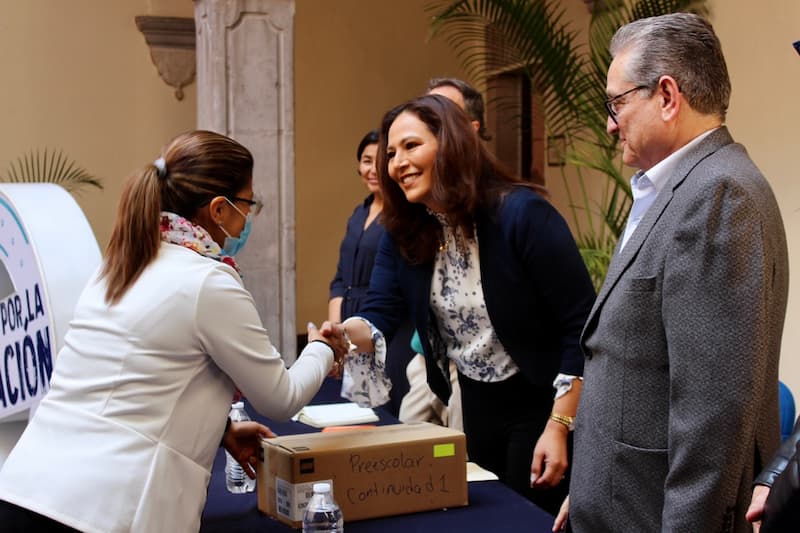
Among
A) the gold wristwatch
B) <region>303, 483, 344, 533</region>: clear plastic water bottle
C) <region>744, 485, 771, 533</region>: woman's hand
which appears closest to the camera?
<region>744, 485, 771, 533</region>: woman's hand

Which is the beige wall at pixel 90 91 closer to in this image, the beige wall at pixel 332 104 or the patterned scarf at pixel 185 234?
the beige wall at pixel 332 104

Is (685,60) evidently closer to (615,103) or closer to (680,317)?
(615,103)


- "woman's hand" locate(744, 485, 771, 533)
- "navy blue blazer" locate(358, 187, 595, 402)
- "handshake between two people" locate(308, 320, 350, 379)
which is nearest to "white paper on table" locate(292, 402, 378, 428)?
"handshake between two people" locate(308, 320, 350, 379)

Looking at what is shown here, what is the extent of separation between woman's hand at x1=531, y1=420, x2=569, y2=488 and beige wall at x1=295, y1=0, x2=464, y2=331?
19.9 feet

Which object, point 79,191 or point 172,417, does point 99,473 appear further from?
point 79,191

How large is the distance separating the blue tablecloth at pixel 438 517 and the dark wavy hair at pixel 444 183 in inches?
27.0

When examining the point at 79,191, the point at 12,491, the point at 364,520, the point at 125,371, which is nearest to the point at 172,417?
the point at 125,371

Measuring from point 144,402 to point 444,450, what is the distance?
720 mm

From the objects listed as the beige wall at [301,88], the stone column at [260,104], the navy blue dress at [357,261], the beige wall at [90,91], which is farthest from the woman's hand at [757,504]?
the beige wall at [90,91]

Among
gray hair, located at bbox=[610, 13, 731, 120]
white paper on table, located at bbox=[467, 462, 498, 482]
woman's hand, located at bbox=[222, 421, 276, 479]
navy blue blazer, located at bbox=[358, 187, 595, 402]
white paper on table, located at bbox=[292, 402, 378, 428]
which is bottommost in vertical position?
white paper on table, located at bbox=[292, 402, 378, 428]

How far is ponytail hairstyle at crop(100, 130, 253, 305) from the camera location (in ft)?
6.84

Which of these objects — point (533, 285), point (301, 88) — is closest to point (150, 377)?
point (533, 285)

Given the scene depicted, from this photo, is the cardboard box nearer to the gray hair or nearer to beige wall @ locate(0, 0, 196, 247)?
the gray hair

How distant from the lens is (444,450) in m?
2.38
